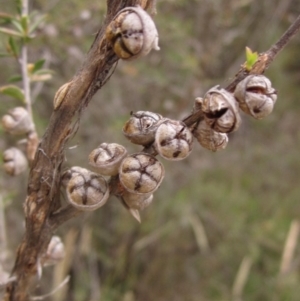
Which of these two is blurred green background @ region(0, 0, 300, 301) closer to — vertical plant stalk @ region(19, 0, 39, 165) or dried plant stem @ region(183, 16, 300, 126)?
vertical plant stalk @ region(19, 0, 39, 165)

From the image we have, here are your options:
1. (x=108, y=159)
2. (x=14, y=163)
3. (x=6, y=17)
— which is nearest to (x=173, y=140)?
(x=108, y=159)

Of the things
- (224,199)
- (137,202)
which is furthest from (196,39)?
(137,202)

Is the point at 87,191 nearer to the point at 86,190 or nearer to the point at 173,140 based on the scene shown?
the point at 86,190

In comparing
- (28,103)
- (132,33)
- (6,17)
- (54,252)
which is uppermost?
(6,17)

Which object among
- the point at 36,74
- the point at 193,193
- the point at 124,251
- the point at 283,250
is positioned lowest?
the point at 283,250

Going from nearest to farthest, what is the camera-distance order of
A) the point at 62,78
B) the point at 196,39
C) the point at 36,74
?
1. the point at 36,74
2. the point at 62,78
3. the point at 196,39

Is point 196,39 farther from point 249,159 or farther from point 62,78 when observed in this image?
point 249,159
